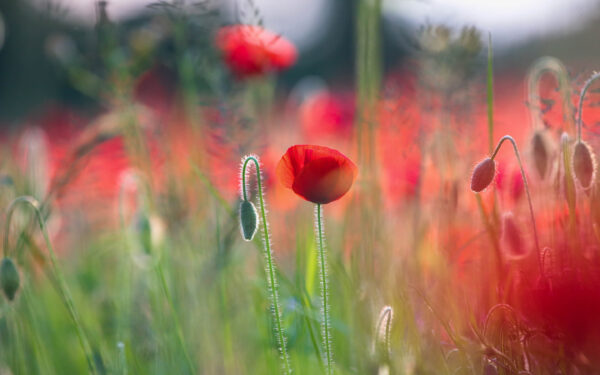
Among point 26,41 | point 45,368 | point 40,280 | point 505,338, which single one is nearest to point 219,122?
point 45,368

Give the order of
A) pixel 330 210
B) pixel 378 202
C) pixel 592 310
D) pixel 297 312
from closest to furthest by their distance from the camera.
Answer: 1. pixel 592 310
2. pixel 297 312
3. pixel 378 202
4. pixel 330 210

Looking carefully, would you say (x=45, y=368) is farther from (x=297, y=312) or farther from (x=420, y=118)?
(x=420, y=118)

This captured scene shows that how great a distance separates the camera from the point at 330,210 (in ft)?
8.95

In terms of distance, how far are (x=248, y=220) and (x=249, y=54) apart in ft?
3.10

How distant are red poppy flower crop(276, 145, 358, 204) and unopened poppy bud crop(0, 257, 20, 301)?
492mm

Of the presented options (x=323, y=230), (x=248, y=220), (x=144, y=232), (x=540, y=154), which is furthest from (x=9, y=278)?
(x=540, y=154)

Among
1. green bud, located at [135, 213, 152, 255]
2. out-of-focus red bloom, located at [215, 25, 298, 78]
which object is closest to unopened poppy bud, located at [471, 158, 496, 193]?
green bud, located at [135, 213, 152, 255]

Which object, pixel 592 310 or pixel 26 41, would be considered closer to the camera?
pixel 592 310

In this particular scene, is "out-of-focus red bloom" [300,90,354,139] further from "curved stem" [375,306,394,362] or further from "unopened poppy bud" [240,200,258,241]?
"curved stem" [375,306,394,362]

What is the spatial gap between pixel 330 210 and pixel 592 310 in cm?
207

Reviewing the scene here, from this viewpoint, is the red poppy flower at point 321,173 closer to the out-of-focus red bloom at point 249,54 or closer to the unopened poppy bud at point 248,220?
the unopened poppy bud at point 248,220

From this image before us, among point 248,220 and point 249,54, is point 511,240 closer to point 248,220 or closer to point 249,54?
point 248,220

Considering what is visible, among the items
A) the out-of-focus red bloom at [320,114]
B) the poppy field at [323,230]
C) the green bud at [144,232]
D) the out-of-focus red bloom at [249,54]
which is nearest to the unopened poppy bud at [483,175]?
the poppy field at [323,230]

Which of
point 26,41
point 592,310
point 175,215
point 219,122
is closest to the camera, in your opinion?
point 592,310
